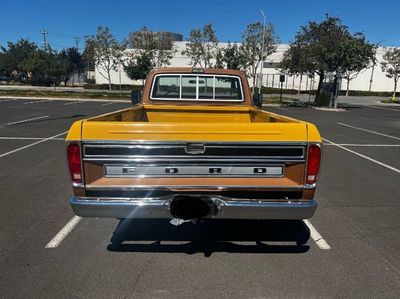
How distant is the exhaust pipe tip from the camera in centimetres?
323

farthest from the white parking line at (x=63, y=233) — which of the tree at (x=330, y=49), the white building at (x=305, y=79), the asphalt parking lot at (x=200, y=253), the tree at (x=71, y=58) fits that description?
the tree at (x=71, y=58)

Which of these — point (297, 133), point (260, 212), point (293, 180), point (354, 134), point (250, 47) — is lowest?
point (354, 134)

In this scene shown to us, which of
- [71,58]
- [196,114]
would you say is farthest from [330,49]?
[71,58]

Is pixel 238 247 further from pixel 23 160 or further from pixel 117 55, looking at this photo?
pixel 117 55

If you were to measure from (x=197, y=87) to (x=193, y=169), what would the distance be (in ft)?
10.5

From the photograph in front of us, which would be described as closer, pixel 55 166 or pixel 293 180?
pixel 293 180

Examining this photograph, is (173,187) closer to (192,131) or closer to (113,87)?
(192,131)

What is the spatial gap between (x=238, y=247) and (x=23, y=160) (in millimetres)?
5967

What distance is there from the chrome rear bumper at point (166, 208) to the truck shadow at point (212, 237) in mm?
764

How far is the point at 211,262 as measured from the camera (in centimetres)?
362

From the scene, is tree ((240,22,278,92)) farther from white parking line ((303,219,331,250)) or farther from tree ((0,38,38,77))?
tree ((0,38,38,77))

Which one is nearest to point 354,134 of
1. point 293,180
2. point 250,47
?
→ point 293,180

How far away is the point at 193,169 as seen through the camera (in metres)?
3.24

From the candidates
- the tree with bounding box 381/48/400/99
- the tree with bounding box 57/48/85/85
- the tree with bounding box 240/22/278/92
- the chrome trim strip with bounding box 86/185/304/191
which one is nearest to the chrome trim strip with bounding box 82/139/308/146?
the chrome trim strip with bounding box 86/185/304/191
